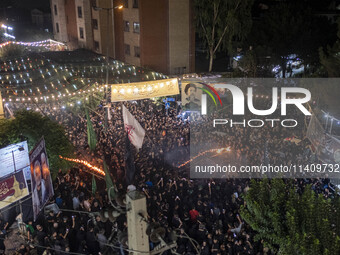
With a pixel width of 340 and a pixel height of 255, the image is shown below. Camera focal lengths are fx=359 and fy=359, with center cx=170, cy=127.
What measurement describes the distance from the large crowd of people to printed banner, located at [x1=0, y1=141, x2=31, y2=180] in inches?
63.9

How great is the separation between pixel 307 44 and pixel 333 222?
83.4 ft

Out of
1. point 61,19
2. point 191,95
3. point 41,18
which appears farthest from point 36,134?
point 41,18

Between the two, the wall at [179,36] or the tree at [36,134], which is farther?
the wall at [179,36]

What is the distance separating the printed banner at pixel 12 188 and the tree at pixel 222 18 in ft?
65.6

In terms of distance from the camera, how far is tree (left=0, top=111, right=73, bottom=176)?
31.8 ft

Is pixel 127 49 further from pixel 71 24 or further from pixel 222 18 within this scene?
pixel 71 24

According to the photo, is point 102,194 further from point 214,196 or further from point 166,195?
point 214,196

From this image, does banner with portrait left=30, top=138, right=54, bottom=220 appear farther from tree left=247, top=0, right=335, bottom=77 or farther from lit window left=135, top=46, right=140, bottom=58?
tree left=247, top=0, right=335, bottom=77

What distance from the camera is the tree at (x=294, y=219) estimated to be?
5449 mm

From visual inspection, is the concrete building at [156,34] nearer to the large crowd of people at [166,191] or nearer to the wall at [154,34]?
the wall at [154,34]

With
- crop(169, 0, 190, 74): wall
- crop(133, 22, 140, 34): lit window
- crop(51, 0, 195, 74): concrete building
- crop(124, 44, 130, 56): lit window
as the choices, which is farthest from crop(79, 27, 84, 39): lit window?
crop(169, 0, 190, 74): wall

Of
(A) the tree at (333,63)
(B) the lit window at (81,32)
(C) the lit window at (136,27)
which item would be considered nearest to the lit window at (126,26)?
(C) the lit window at (136,27)

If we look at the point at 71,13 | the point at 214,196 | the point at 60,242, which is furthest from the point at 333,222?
the point at 71,13

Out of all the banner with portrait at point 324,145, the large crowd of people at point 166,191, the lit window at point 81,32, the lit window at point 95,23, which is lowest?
the large crowd of people at point 166,191
